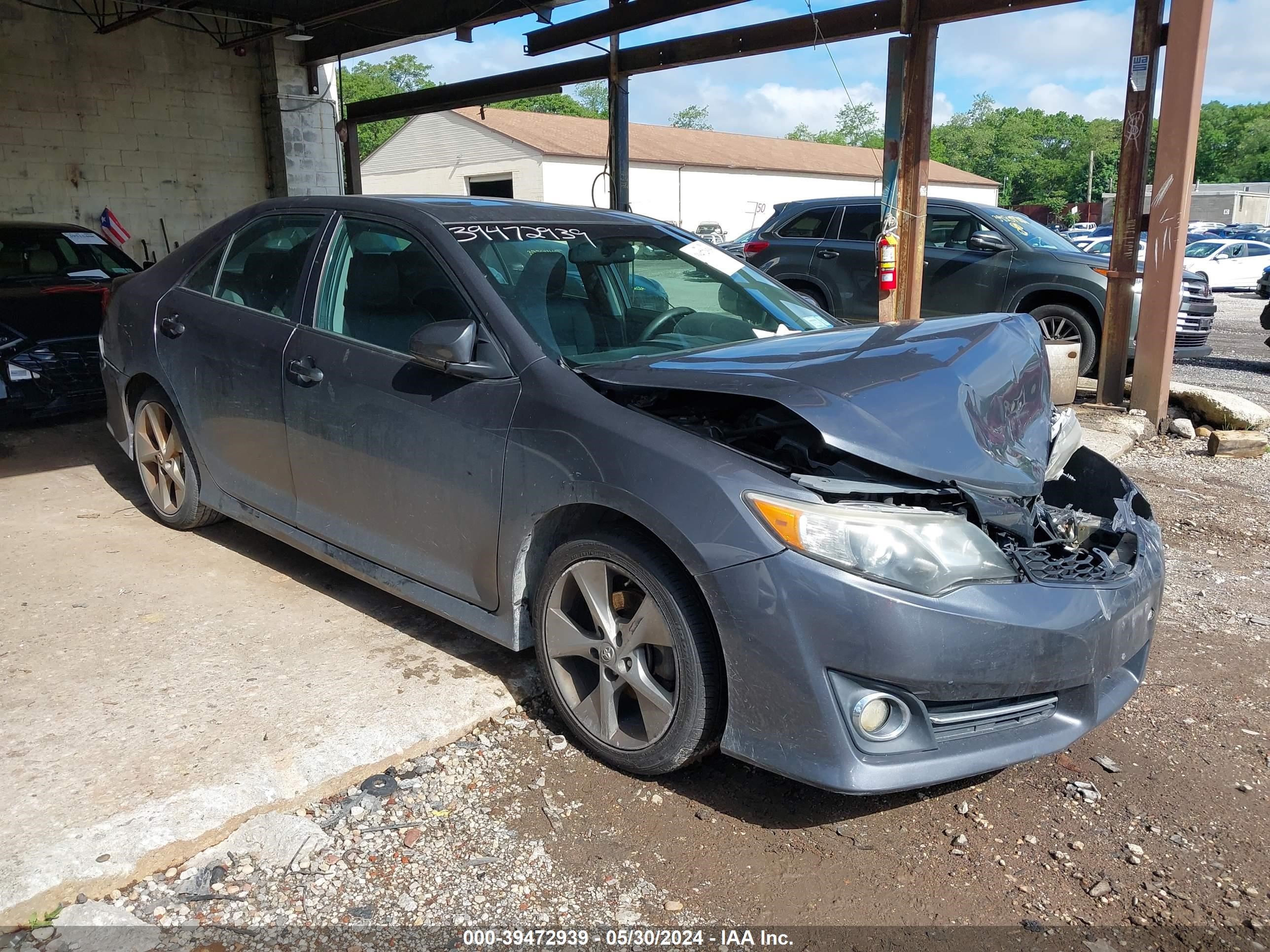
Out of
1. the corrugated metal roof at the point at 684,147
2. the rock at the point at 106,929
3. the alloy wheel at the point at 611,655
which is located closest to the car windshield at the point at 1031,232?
the alloy wheel at the point at 611,655

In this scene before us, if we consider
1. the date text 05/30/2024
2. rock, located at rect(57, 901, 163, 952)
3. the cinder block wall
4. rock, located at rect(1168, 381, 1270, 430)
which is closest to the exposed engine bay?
the date text 05/30/2024

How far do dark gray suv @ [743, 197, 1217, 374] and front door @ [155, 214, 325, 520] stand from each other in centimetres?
614

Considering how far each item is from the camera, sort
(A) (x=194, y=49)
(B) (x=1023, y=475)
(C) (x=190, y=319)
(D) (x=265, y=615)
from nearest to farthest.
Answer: (B) (x=1023, y=475) → (D) (x=265, y=615) → (C) (x=190, y=319) → (A) (x=194, y=49)

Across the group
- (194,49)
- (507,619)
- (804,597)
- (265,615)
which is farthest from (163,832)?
(194,49)

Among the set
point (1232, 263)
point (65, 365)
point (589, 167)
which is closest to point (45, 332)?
point (65, 365)

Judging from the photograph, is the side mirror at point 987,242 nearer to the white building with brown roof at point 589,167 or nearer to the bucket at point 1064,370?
the bucket at point 1064,370

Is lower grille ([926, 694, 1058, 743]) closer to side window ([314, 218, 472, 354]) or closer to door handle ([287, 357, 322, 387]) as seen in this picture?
side window ([314, 218, 472, 354])

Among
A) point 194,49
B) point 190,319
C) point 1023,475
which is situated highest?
point 194,49

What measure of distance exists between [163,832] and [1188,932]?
255 cm

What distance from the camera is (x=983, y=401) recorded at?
2941 millimetres

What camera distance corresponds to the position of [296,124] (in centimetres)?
1446

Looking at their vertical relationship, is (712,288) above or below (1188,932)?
above

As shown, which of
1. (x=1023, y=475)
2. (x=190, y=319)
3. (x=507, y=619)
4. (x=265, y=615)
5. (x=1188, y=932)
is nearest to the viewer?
(x=1188, y=932)

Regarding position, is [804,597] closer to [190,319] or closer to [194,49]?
[190,319]
